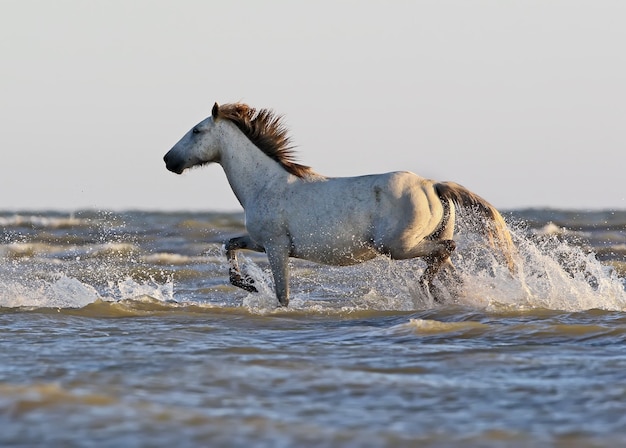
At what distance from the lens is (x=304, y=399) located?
4.89 meters

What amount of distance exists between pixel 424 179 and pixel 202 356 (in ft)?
10.3

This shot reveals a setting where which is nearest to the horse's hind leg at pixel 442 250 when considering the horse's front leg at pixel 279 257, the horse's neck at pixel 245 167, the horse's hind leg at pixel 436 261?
the horse's hind leg at pixel 436 261

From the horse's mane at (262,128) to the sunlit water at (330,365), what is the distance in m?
1.26

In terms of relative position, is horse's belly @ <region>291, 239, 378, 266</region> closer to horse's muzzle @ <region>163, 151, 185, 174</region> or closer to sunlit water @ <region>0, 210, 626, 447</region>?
sunlit water @ <region>0, 210, 626, 447</region>

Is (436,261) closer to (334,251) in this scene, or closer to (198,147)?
(334,251)

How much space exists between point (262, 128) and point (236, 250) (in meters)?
1.11

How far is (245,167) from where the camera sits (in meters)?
8.87

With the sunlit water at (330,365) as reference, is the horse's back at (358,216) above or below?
above

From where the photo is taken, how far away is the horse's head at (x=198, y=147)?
29.4 feet

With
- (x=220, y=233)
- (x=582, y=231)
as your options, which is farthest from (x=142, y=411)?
(x=582, y=231)

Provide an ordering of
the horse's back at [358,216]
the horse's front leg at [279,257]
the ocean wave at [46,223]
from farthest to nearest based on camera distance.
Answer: the ocean wave at [46,223]
the horse's front leg at [279,257]
the horse's back at [358,216]

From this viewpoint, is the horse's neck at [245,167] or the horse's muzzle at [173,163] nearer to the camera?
the horse's neck at [245,167]

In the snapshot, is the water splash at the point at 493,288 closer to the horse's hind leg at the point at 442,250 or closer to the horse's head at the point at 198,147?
the horse's hind leg at the point at 442,250

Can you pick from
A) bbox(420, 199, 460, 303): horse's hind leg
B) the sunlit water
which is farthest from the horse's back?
the sunlit water
